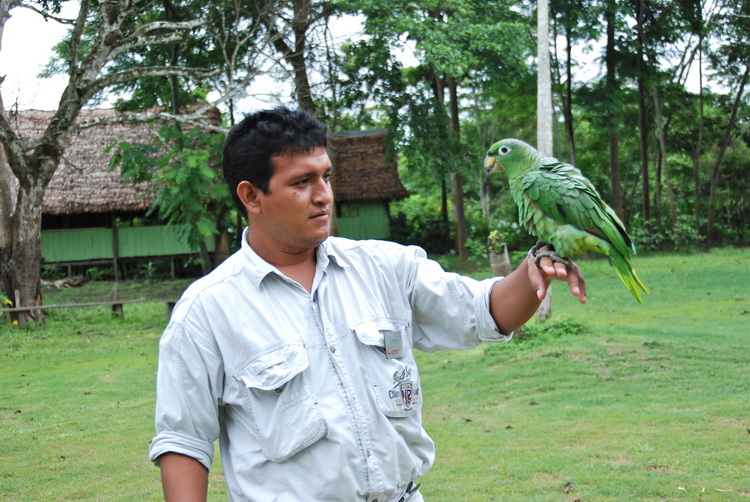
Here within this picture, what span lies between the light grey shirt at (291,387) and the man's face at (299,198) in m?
0.10

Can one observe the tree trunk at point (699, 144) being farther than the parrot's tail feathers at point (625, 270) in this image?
Yes

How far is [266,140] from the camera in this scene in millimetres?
2188

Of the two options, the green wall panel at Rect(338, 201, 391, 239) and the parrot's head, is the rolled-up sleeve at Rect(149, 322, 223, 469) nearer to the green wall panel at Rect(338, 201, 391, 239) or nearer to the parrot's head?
the parrot's head

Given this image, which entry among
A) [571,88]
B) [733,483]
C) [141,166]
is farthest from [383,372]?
[571,88]

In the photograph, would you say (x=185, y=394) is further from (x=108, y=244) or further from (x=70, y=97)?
(x=108, y=244)

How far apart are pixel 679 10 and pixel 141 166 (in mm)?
16305

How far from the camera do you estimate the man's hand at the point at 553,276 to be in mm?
2092

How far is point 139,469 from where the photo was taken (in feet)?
19.3

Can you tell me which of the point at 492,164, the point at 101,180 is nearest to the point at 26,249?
the point at 101,180

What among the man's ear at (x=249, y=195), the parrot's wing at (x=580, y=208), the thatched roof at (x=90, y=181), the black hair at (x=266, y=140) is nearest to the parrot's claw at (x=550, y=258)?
the parrot's wing at (x=580, y=208)

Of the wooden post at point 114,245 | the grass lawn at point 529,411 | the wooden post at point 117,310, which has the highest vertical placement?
the wooden post at point 114,245

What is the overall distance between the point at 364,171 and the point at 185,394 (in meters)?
24.1

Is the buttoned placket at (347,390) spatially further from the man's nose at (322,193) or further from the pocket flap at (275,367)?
the man's nose at (322,193)

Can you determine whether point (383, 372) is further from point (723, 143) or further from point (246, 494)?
point (723, 143)
